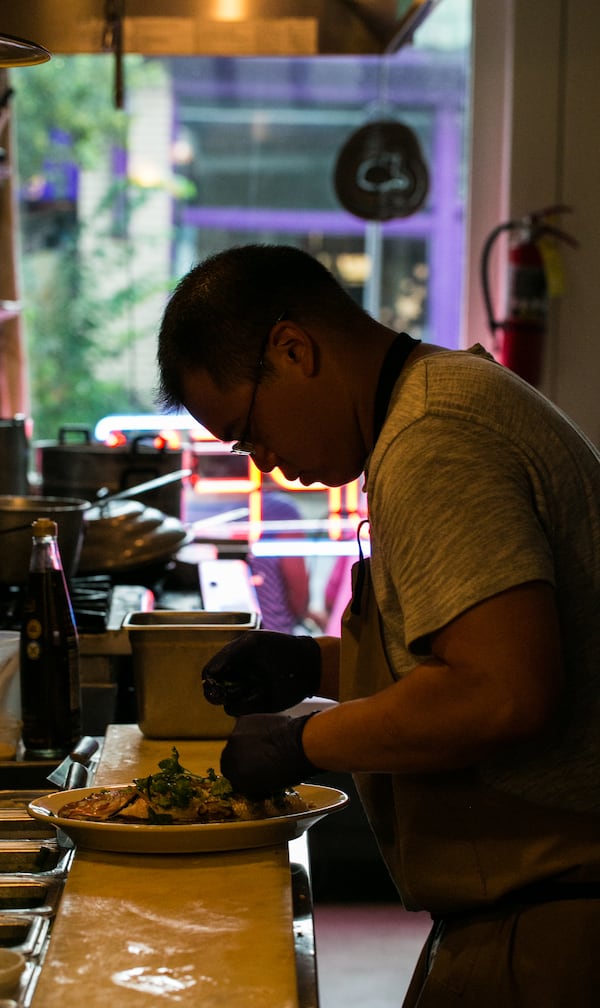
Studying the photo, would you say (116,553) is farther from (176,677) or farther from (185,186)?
(185,186)

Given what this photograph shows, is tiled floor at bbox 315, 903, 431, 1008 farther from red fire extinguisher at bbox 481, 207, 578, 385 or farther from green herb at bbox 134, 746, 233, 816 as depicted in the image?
red fire extinguisher at bbox 481, 207, 578, 385

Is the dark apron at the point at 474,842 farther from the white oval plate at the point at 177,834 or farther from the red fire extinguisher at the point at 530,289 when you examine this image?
the red fire extinguisher at the point at 530,289

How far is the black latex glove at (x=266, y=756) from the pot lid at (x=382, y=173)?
15.3ft

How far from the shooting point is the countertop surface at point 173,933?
3.98 ft

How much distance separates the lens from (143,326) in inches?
254

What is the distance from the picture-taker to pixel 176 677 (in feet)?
6.77

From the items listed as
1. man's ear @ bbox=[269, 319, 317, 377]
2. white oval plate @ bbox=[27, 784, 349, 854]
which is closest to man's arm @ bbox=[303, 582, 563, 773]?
white oval plate @ bbox=[27, 784, 349, 854]

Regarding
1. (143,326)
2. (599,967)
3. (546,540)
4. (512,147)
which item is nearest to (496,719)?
(546,540)

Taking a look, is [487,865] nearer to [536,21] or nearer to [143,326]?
[536,21]

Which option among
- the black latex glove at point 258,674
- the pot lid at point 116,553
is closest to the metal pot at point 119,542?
the pot lid at point 116,553

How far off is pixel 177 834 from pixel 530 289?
3.77 metres

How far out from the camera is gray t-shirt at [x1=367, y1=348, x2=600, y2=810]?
4.23ft

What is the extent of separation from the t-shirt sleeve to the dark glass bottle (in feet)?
2.63

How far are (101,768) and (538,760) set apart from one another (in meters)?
0.75
